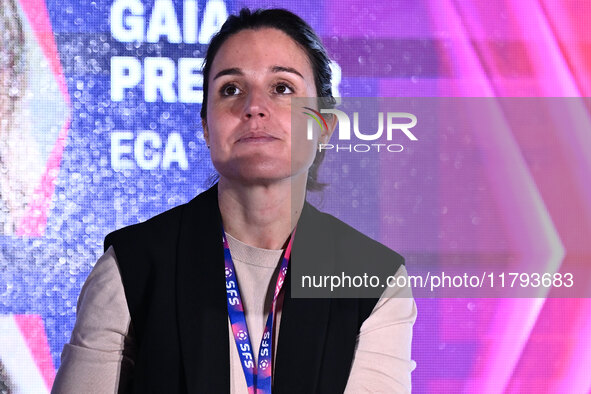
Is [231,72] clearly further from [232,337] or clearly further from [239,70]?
[232,337]

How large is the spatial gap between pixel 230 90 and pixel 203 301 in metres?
0.38

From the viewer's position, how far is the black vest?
1.20 meters

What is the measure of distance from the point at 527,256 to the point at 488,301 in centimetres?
17

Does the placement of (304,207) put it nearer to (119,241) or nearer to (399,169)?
(119,241)

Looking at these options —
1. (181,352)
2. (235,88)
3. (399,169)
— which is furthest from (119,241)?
(399,169)

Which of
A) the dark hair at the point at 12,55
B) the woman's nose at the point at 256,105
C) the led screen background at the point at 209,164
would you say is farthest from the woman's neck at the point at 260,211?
the dark hair at the point at 12,55

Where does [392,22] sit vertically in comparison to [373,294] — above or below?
above

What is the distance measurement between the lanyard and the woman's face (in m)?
0.19

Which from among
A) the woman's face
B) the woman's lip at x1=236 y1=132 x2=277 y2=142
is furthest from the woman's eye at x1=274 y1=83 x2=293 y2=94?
the woman's lip at x1=236 y1=132 x2=277 y2=142

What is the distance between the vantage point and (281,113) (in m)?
1.28

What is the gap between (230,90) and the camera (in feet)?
4.33

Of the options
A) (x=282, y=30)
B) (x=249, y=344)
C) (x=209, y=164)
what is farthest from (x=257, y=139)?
(x=209, y=164)

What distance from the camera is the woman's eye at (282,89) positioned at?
132 cm

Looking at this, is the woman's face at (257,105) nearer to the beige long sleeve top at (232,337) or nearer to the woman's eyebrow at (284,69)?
the woman's eyebrow at (284,69)
